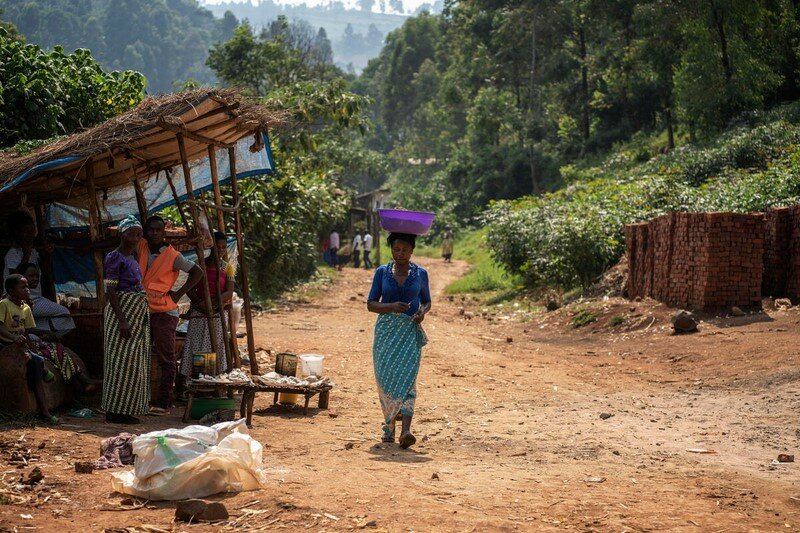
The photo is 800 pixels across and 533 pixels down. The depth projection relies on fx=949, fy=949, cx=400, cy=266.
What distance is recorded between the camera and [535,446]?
7.43 m

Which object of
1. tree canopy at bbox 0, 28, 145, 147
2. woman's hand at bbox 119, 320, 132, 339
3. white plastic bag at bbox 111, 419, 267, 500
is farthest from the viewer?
tree canopy at bbox 0, 28, 145, 147

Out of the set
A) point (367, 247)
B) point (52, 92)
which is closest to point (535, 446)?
point (52, 92)

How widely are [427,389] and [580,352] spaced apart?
429 centimetres

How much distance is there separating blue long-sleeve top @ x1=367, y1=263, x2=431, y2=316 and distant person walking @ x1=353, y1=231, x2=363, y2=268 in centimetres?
2702

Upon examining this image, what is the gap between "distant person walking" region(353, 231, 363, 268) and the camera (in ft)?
114

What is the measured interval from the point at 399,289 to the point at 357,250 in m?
27.9

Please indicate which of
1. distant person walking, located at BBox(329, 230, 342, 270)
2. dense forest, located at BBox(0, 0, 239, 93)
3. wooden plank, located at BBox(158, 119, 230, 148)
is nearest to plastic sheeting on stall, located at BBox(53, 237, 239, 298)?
wooden plank, located at BBox(158, 119, 230, 148)

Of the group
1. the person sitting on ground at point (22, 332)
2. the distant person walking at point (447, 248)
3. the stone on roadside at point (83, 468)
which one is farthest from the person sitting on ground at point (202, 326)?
the distant person walking at point (447, 248)

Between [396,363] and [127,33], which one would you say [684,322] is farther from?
[127,33]

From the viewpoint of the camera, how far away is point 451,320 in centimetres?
1939

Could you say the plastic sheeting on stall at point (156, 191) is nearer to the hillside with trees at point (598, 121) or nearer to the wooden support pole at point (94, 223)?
the wooden support pole at point (94, 223)

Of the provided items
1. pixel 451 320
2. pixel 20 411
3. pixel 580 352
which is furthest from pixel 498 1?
pixel 20 411

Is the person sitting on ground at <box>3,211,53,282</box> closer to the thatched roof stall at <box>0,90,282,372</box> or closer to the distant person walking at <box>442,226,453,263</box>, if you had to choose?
the thatched roof stall at <box>0,90,282,372</box>

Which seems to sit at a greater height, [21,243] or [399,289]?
[21,243]
